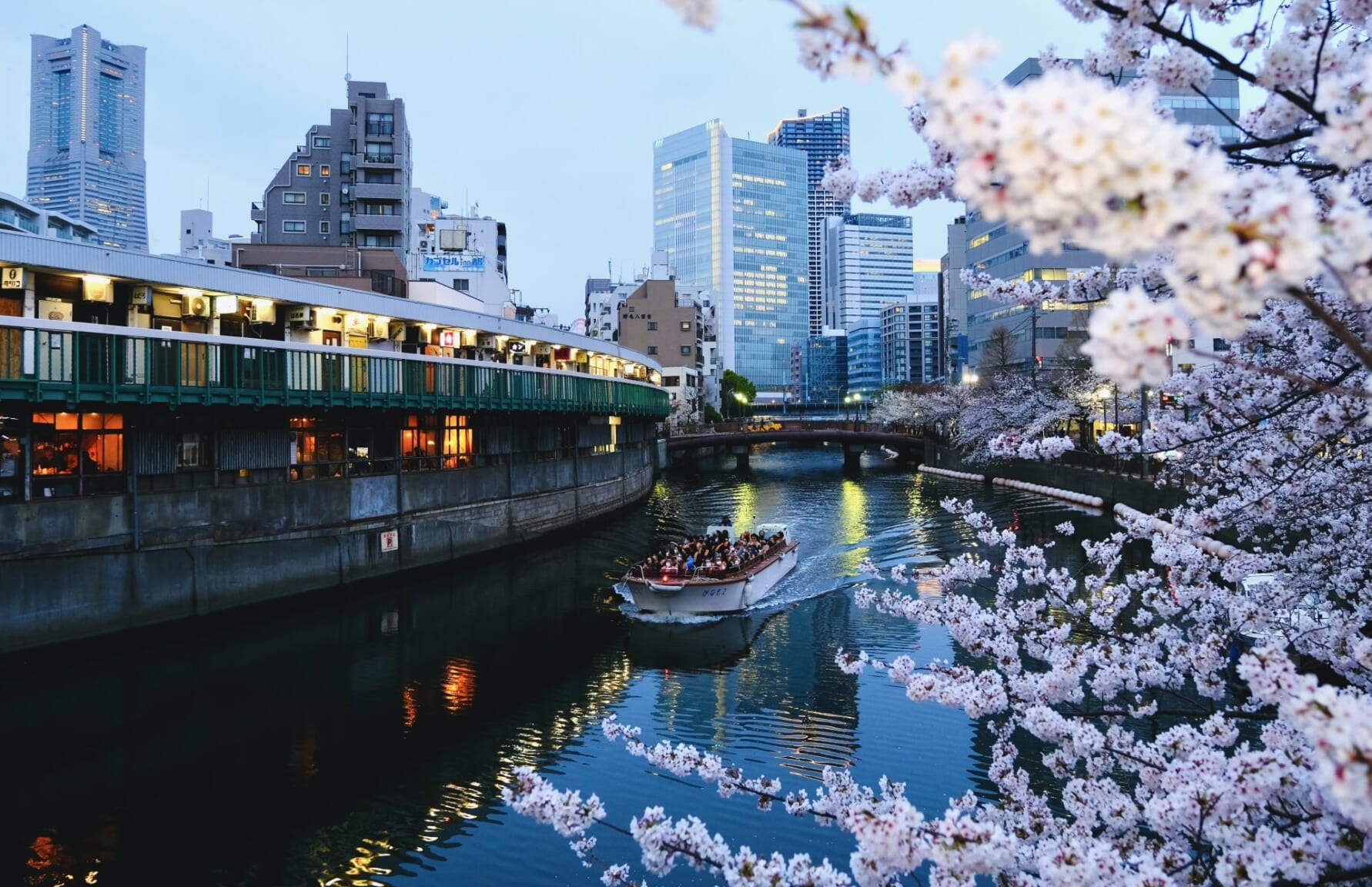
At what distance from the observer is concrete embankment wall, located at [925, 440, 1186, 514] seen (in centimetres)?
4244

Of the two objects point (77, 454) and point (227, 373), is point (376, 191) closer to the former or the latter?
point (227, 373)

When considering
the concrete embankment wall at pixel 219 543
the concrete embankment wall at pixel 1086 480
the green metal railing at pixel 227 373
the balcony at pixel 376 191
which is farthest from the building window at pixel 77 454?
the balcony at pixel 376 191

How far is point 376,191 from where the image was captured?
7769 centimetres

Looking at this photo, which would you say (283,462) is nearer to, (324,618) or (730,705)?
(324,618)

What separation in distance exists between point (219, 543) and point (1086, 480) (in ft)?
159

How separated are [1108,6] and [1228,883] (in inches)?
196

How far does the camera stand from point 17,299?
82.0 ft

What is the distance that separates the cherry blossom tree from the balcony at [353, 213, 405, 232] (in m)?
75.3

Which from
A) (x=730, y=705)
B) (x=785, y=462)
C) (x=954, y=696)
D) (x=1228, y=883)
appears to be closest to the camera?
(x=1228, y=883)

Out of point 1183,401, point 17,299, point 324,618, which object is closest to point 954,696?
point 1183,401

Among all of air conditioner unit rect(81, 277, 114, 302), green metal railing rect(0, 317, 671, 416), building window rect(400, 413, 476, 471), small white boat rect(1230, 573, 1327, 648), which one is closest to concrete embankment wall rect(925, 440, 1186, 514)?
small white boat rect(1230, 573, 1327, 648)

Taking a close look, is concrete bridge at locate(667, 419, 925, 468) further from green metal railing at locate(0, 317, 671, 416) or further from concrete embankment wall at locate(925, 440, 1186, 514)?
green metal railing at locate(0, 317, 671, 416)

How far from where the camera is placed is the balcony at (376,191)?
254 feet

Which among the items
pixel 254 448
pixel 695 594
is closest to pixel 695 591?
pixel 695 594
